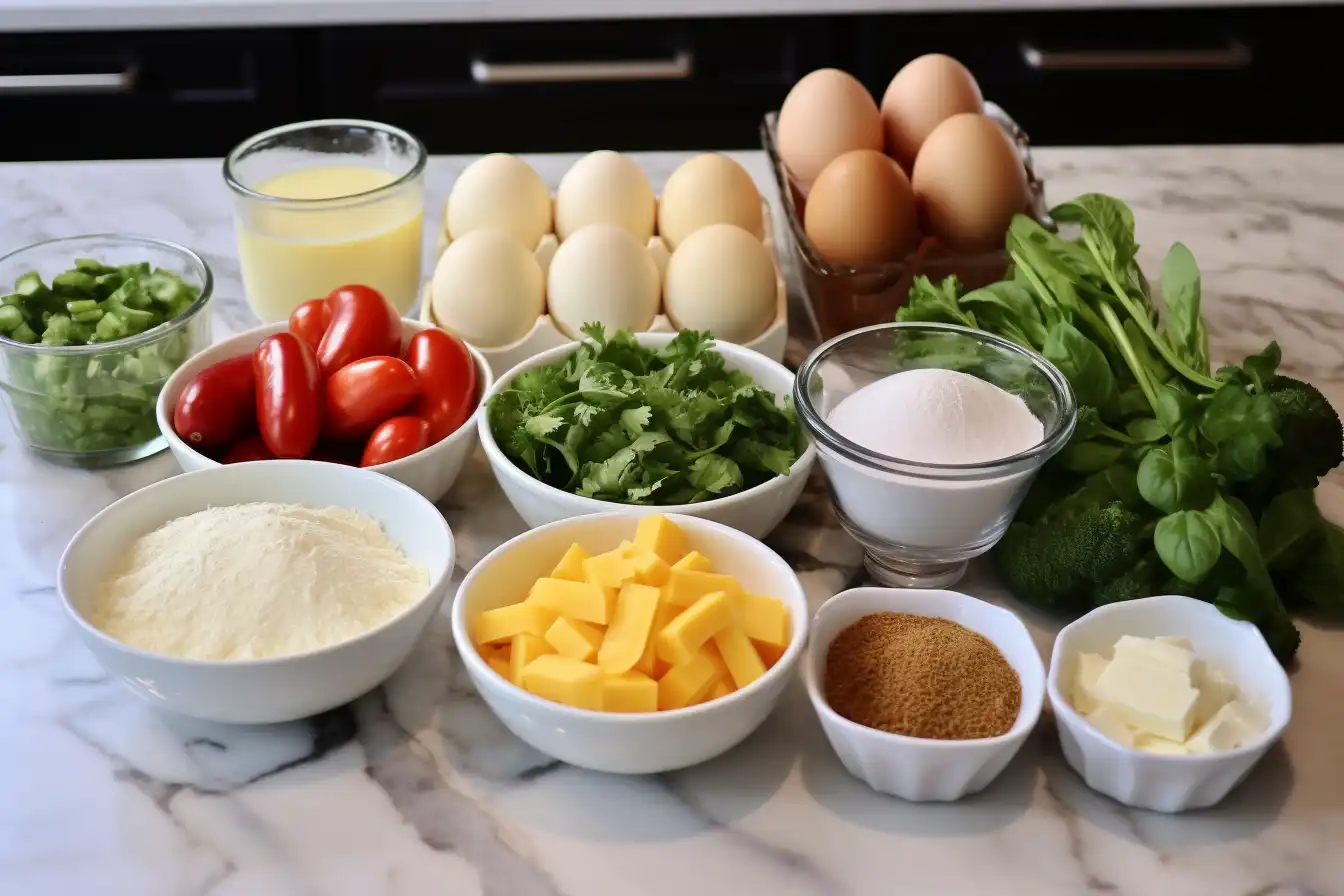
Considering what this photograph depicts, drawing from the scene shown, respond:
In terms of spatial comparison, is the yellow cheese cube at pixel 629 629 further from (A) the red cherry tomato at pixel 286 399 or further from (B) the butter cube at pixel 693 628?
(A) the red cherry tomato at pixel 286 399

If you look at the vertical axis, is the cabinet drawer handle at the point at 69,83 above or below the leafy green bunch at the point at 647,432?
below

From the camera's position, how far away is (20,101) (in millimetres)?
2361

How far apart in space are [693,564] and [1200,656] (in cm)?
40

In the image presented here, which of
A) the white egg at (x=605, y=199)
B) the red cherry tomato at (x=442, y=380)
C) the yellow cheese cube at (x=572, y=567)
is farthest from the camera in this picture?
the white egg at (x=605, y=199)

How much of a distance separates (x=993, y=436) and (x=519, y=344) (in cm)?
54

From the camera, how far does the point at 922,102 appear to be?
1.63m

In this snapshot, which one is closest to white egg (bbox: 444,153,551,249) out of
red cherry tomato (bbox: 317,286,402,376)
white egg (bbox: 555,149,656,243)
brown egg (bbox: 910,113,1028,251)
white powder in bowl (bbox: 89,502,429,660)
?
white egg (bbox: 555,149,656,243)

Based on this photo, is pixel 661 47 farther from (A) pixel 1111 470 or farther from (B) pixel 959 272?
(A) pixel 1111 470

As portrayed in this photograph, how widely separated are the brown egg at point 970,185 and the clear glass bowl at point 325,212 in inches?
23.4

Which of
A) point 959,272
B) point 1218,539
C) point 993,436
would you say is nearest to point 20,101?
point 959,272

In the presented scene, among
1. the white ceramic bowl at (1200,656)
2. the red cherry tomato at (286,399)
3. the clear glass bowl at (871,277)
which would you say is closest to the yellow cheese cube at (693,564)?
the white ceramic bowl at (1200,656)

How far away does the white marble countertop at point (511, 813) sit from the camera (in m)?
0.92

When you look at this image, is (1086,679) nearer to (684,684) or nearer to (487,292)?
(684,684)

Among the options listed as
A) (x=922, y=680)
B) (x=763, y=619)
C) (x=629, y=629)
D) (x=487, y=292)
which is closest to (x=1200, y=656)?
(x=922, y=680)
